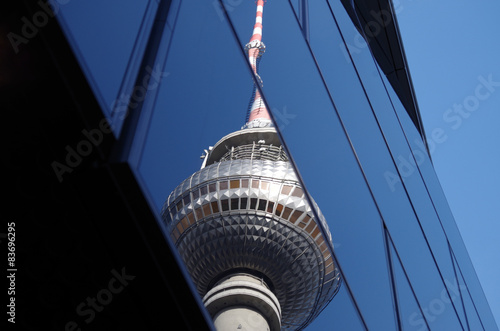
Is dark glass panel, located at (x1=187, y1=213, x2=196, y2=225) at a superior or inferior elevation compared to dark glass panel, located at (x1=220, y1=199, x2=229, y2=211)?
inferior

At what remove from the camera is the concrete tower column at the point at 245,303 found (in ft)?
92.8

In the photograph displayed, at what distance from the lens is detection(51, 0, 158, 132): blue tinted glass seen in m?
1.56

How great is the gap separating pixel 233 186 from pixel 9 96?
28539 millimetres

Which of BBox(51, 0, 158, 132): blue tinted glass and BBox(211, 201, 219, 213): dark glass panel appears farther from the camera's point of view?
BBox(211, 201, 219, 213): dark glass panel

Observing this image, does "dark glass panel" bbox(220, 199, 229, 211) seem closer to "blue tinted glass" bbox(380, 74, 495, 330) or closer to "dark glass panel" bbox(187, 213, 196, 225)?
"dark glass panel" bbox(187, 213, 196, 225)

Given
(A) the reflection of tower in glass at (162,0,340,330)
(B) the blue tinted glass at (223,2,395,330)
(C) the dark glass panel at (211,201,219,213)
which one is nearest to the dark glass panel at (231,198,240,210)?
(A) the reflection of tower in glass at (162,0,340,330)

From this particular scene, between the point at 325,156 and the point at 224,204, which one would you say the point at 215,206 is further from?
the point at 325,156
